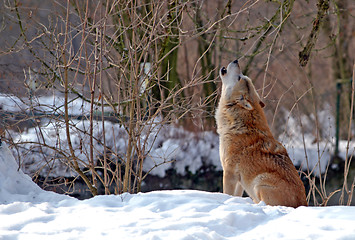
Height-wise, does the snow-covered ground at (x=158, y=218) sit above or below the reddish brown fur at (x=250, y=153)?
below

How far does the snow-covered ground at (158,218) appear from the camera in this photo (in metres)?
3.01

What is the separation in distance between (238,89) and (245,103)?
0.26 metres

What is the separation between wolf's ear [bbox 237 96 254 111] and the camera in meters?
5.29

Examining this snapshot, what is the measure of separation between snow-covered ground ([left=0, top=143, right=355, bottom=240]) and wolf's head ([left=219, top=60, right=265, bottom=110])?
65.5 inches

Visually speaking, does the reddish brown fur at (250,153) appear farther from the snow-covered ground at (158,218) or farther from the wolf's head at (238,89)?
the snow-covered ground at (158,218)

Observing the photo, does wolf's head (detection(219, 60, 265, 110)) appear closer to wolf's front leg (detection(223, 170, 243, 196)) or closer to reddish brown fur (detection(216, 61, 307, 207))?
reddish brown fur (detection(216, 61, 307, 207))

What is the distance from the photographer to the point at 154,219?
3277mm

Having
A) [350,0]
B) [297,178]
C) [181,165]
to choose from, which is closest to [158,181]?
[181,165]

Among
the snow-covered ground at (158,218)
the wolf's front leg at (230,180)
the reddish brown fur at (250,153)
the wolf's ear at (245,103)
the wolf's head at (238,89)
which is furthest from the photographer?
the wolf's head at (238,89)

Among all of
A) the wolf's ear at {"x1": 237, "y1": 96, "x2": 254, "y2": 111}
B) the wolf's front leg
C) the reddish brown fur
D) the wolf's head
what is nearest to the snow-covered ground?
the reddish brown fur

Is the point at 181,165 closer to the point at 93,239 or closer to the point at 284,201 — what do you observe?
the point at 284,201

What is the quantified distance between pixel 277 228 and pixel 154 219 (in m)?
0.88

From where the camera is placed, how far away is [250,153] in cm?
494

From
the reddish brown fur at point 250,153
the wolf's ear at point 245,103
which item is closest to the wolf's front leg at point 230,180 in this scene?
the reddish brown fur at point 250,153
